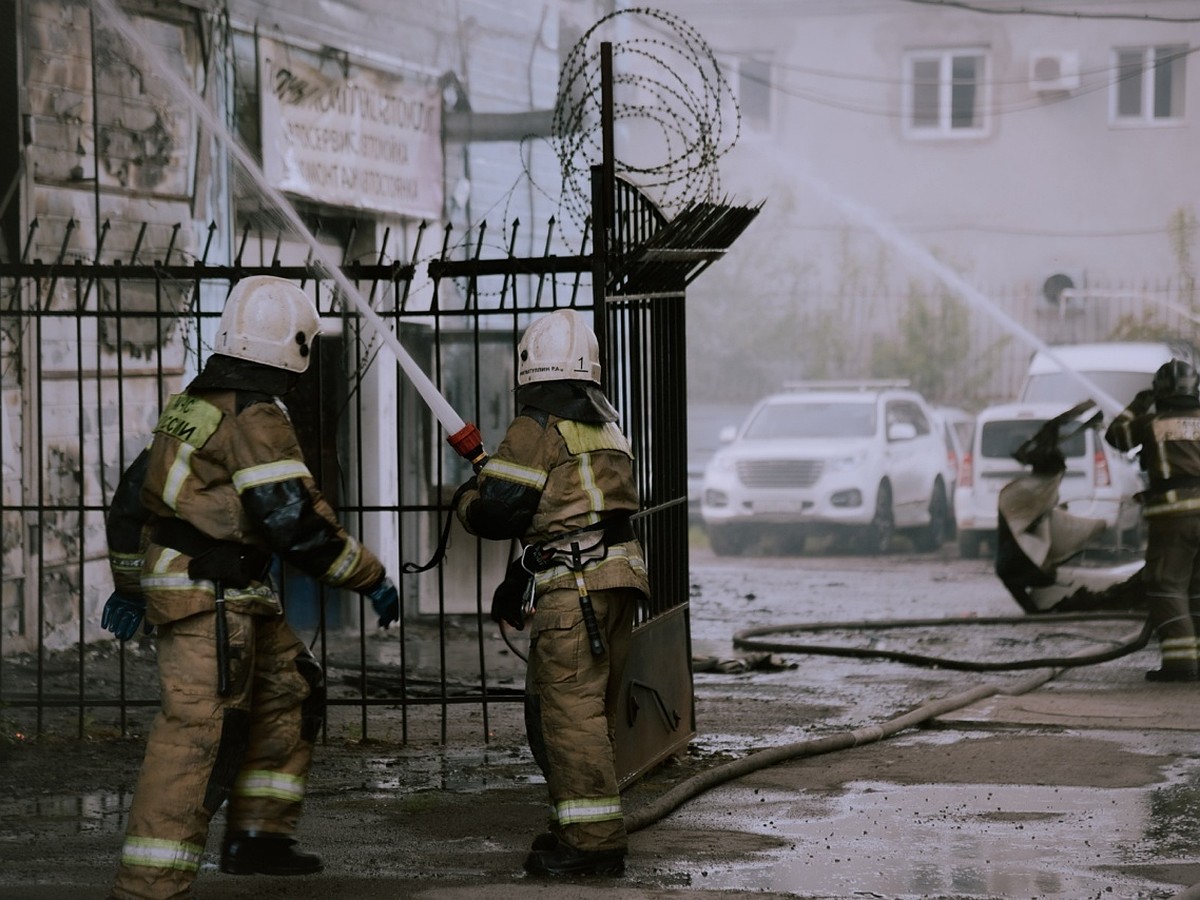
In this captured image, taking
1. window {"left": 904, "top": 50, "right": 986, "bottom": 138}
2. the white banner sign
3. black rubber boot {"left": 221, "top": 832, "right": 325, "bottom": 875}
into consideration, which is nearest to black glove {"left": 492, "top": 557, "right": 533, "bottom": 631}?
black rubber boot {"left": 221, "top": 832, "right": 325, "bottom": 875}

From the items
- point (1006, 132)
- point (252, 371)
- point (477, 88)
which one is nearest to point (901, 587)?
point (477, 88)

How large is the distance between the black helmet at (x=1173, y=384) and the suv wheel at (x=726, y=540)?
8207mm

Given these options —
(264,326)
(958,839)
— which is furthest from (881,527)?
(264,326)

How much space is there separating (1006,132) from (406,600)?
35.2 feet

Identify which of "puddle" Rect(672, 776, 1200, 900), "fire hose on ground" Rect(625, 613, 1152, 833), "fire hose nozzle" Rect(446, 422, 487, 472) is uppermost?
"fire hose nozzle" Rect(446, 422, 487, 472)

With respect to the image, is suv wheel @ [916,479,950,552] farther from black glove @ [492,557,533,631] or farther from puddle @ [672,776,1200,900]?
black glove @ [492,557,533,631]

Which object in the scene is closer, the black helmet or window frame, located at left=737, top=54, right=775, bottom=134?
the black helmet

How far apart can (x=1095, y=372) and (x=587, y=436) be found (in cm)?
1180

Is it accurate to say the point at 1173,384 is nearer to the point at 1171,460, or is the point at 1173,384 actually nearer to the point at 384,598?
the point at 1171,460

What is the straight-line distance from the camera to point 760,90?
66.5ft

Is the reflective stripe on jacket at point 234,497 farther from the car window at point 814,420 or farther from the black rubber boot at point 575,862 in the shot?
the car window at point 814,420

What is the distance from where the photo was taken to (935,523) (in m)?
17.9

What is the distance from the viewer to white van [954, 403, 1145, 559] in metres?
15.8

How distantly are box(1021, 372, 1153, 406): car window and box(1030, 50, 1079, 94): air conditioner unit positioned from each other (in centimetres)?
424
